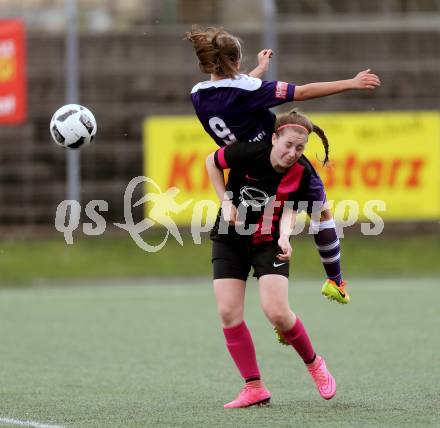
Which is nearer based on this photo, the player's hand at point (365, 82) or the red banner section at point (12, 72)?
the player's hand at point (365, 82)

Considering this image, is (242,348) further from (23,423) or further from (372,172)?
(372,172)

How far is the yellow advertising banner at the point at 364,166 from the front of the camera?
1625cm

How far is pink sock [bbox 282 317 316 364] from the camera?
621 centimetres

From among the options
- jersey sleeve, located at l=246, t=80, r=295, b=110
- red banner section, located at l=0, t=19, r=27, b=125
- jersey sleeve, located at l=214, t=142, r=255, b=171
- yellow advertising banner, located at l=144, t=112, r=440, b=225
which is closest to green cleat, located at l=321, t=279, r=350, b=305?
jersey sleeve, located at l=214, t=142, r=255, b=171

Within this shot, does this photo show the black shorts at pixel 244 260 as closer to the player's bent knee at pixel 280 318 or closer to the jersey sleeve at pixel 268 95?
the player's bent knee at pixel 280 318

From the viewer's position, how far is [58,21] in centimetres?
1745

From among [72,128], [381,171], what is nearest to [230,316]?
[72,128]

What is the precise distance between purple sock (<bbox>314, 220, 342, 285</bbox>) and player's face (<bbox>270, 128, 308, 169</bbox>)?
655 mm

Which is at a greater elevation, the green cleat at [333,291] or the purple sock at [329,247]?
the purple sock at [329,247]

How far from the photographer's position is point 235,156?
6.20m

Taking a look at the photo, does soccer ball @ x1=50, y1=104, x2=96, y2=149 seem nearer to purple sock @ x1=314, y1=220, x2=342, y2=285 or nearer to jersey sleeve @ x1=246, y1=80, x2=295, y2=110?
jersey sleeve @ x1=246, y1=80, x2=295, y2=110

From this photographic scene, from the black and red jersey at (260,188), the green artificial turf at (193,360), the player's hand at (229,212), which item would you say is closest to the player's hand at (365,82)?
the black and red jersey at (260,188)

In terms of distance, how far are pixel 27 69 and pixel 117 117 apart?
4.81 ft

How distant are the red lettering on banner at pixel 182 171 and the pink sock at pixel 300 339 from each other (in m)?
10.0
